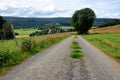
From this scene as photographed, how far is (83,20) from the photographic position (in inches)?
4857

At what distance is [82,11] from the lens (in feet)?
427

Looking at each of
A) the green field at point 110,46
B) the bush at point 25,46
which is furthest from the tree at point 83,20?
the bush at point 25,46

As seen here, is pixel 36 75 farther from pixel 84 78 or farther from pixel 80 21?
pixel 80 21

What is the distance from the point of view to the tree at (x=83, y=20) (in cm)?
12331

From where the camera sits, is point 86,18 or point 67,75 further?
point 86,18

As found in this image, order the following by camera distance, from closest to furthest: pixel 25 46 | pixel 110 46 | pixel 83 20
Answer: pixel 25 46
pixel 110 46
pixel 83 20

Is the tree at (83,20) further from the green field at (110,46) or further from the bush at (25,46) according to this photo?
the bush at (25,46)

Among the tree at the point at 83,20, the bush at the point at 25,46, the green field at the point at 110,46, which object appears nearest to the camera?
the bush at the point at 25,46

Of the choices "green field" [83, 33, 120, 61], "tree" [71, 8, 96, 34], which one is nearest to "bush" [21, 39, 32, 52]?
"green field" [83, 33, 120, 61]

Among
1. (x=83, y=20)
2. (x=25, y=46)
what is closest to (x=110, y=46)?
(x=25, y=46)

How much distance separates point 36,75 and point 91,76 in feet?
7.14

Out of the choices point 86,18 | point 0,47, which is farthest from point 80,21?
point 0,47

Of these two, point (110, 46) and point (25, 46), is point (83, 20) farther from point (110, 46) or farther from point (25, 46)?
point (25, 46)

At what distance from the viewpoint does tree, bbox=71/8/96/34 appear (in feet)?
405
